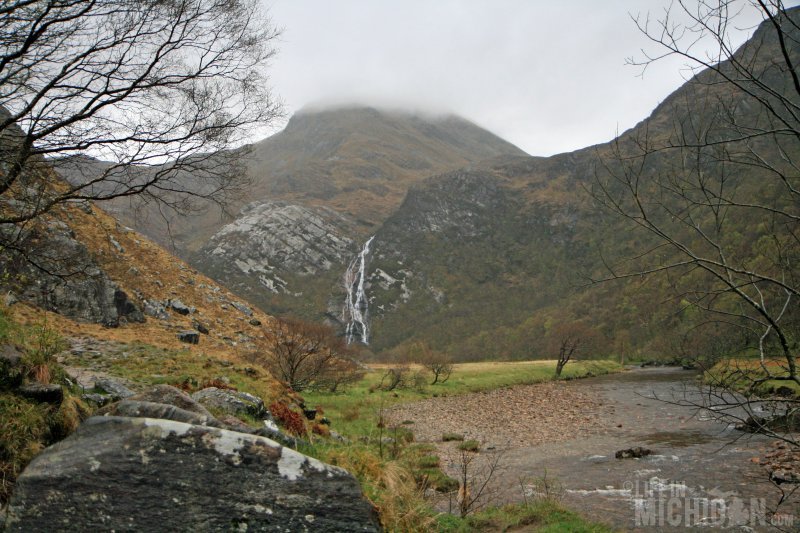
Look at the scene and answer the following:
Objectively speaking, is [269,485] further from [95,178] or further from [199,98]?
[199,98]

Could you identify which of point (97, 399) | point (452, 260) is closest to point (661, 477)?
point (97, 399)

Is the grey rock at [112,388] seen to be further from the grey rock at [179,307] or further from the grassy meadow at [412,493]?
the grey rock at [179,307]

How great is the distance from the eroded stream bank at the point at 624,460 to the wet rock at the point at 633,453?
309mm

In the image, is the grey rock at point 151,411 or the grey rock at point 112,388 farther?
the grey rock at point 112,388

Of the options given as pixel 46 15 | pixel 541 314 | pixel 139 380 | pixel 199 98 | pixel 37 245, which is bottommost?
pixel 541 314

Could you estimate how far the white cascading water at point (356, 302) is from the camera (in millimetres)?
118056

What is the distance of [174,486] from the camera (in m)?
3.73

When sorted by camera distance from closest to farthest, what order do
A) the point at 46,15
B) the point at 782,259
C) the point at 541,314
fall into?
1. the point at 782,259
2. the point at 46,15
3. the point at 541,314

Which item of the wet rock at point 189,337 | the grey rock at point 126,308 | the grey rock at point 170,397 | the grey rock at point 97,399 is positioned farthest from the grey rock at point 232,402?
the grey rock at point 126,308

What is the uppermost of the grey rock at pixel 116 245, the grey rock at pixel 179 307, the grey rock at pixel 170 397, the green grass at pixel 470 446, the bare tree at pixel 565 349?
the grey rock at pixel 116 245

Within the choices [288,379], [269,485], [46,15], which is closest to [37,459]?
[269,485]

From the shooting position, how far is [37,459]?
148 inches

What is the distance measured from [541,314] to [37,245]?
404 feet

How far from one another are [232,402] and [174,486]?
6.90m
